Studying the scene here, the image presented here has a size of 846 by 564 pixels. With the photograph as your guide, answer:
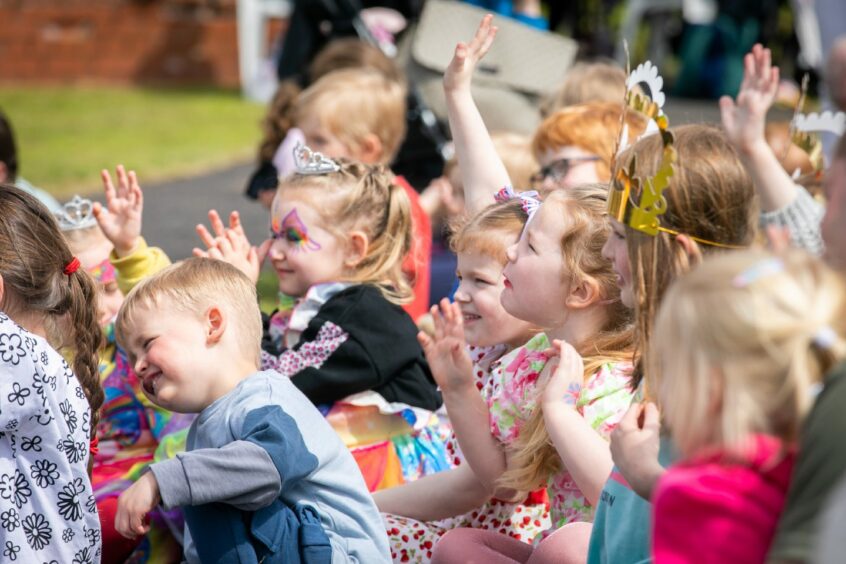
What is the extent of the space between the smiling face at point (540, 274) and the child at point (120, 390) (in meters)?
1.17

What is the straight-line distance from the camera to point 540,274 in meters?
2.75

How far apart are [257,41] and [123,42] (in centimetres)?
193

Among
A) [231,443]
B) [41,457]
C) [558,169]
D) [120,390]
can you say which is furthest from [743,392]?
[558,169]

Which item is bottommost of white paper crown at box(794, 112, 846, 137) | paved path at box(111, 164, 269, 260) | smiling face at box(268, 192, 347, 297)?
paved path at box(111, 164, 269, 260)

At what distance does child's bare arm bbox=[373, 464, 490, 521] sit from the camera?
2.92 metres

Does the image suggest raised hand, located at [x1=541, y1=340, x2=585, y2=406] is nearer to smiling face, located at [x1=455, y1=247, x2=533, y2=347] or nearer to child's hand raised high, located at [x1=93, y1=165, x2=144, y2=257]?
smiling face, located at [x1=455, y1=247, x2=533, y2=347]

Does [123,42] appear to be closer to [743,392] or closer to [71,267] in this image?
[71,267]

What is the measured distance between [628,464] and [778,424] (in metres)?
0.41

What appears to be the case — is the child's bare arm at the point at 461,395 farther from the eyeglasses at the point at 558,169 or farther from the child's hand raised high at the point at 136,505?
the eyeglasses at the point at 558,169

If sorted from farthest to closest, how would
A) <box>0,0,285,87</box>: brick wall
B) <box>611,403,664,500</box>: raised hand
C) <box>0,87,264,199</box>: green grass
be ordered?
<box>0,0,285,87</box>: brick wall
<box>0,87,264,199</box>: green grass
<box>611,403,664,500</box>: raised hand

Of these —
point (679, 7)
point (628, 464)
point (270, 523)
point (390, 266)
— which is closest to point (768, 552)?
point (628, 464)

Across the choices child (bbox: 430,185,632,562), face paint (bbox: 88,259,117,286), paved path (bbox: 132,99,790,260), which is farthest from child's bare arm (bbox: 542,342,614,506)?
paved path (bbox: 132,99,790,260)

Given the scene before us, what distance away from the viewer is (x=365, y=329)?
3.38 m

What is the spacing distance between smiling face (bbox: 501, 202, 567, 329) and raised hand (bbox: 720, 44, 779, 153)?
0.44 meters
